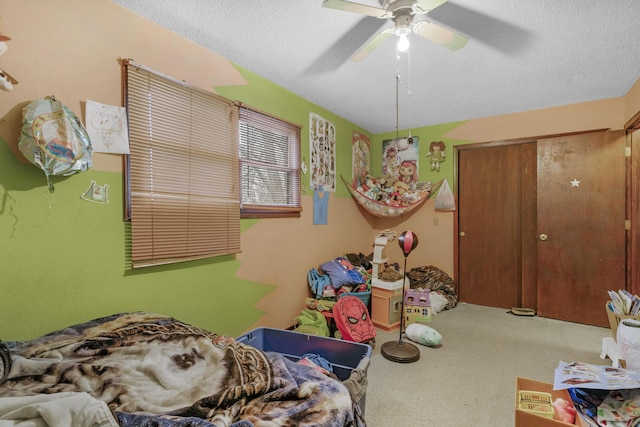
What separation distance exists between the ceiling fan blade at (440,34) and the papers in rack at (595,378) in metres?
1.86

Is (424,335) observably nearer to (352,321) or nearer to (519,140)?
(352,321)

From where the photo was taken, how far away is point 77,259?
1531 mm

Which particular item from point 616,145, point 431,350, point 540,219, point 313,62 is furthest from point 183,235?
point 616,145

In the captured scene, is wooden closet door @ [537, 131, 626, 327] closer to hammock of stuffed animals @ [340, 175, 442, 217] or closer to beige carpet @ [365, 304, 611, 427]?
beige carpet @ [365, 304, 611, 427]

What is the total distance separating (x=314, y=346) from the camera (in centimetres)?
181

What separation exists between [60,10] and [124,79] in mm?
378

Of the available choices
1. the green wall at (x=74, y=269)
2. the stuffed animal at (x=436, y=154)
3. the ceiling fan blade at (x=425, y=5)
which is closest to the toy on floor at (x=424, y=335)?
the green wall at (x=74, y=269)

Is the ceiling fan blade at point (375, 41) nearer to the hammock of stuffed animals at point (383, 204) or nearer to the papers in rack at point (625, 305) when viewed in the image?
the hammock of stuffed animals at point (383, 204)

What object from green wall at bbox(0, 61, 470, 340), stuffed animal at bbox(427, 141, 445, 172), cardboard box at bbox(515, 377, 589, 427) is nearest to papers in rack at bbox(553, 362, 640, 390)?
cardboard box at bbox(515, 377, 589, 427)

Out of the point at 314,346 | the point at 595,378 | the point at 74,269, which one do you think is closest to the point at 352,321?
the point at 314,346

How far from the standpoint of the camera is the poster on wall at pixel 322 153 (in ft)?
10.8

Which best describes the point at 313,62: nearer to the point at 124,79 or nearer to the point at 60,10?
the point at 124,79

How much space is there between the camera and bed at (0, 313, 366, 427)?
0.84 meters

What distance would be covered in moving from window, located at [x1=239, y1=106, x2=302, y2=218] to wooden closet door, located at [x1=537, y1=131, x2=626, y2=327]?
2.91 meters
